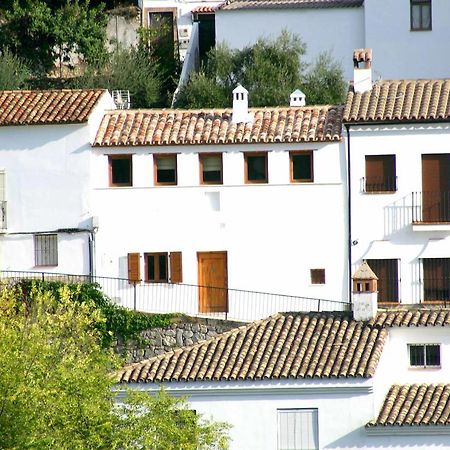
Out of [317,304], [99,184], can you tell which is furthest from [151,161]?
[317,304]

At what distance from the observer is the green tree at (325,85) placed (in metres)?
78.2

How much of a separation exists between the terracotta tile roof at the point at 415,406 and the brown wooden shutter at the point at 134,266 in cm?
1008

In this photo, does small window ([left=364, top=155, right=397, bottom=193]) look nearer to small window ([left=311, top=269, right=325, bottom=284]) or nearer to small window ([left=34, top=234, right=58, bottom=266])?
small window ([left=311, top=269, right=325, bottom=284])

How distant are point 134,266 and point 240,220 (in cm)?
331

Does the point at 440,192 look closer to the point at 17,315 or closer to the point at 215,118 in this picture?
the point at 215,118

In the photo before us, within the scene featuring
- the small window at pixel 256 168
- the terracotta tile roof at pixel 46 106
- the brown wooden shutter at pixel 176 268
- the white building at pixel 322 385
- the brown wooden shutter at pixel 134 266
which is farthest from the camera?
the terracotta tile roof at pixel 46 106

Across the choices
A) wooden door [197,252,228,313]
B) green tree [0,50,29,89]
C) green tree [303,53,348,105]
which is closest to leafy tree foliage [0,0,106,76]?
green tree [0,50,29,89]

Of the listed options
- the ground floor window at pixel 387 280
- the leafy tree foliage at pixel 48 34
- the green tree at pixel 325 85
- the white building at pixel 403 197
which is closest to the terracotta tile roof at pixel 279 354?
the ground floor window at pixel 387 280

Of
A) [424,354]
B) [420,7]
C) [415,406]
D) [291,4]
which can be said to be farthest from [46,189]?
[420,7]

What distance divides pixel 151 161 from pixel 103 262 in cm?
322

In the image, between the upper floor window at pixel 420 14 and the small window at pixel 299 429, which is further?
the upper floor window at pixel 420 14

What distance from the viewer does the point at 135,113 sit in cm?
7025

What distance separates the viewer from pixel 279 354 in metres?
60.9

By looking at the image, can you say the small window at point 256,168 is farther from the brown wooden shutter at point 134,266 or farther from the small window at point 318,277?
the brown wooden shutter at point 134,266
